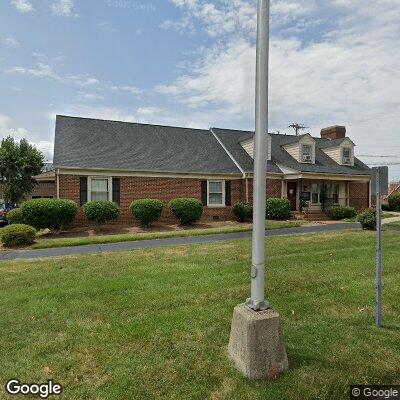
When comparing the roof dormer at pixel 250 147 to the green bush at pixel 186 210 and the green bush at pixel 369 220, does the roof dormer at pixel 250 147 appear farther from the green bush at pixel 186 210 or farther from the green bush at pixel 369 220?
the green bush at pixel 369 220

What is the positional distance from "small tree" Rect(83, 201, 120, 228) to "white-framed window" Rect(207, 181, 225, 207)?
21.1ft

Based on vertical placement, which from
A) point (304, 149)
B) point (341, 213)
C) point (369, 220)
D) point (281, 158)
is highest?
point (304, 149)

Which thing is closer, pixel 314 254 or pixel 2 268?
pixel 2 268

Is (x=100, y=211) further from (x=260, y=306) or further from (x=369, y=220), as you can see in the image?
(x=260, y=306)

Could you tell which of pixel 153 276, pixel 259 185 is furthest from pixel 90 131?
pixel 259 185

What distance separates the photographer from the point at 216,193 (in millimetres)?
21344

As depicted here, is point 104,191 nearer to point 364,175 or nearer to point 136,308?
point 136,308

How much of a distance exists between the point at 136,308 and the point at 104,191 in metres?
13.9

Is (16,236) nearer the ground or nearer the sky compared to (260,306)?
nearer the ground

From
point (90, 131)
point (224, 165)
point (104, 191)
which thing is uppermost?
point (90, 131)

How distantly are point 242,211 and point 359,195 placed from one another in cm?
1174

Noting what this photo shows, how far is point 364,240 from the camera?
39.4 ft

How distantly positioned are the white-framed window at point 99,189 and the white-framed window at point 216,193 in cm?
616

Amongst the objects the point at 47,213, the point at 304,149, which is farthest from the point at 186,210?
the point at 304,149
